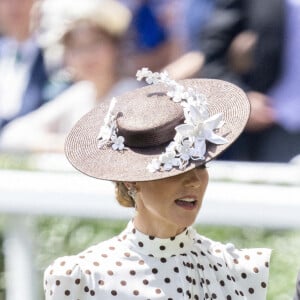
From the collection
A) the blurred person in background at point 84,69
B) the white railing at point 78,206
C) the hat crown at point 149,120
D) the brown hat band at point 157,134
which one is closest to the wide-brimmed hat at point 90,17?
the blurred person in background at point 84,69

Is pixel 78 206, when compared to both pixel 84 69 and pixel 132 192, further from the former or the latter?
pixel 84 69

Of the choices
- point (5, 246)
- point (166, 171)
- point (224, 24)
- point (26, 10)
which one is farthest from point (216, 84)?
point (26, 10)

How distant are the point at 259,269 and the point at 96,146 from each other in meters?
0.57

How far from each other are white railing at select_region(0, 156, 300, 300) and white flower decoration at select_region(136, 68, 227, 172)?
1.31 meters

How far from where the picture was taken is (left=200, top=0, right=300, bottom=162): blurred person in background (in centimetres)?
652

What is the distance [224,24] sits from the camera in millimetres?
6562

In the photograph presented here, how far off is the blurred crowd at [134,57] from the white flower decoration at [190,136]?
301 centimetres

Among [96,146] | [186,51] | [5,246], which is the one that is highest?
[186,51]

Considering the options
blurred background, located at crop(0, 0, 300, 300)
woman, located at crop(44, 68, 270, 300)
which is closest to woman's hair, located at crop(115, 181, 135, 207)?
woman, located at crop(44, 68, 270, 300)

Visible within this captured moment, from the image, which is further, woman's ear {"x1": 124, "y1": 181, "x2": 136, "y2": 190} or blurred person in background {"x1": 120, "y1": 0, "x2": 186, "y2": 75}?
blurred person in background {"x1": 120, "y1": 0, "x2": 186, "y2": 75}

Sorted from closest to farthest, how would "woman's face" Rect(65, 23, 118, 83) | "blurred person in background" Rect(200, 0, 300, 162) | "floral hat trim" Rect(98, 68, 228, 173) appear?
"floral hat trim" Rect(98, 68, 228, 173) < "blurred person in background" Rect(200, 0, 300, 162) < "woman's face" Rect(65, 23, 118, 83)

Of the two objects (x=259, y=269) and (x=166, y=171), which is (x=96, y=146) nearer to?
(x=166, y=171)

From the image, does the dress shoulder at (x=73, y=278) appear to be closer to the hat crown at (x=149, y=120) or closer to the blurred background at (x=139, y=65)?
the hat crown at (x=149, y=120)

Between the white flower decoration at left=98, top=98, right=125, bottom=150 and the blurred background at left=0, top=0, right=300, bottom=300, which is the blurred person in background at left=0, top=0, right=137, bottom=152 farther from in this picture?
the white flower decoration at left=98, top=98, right=125, bottom=150
